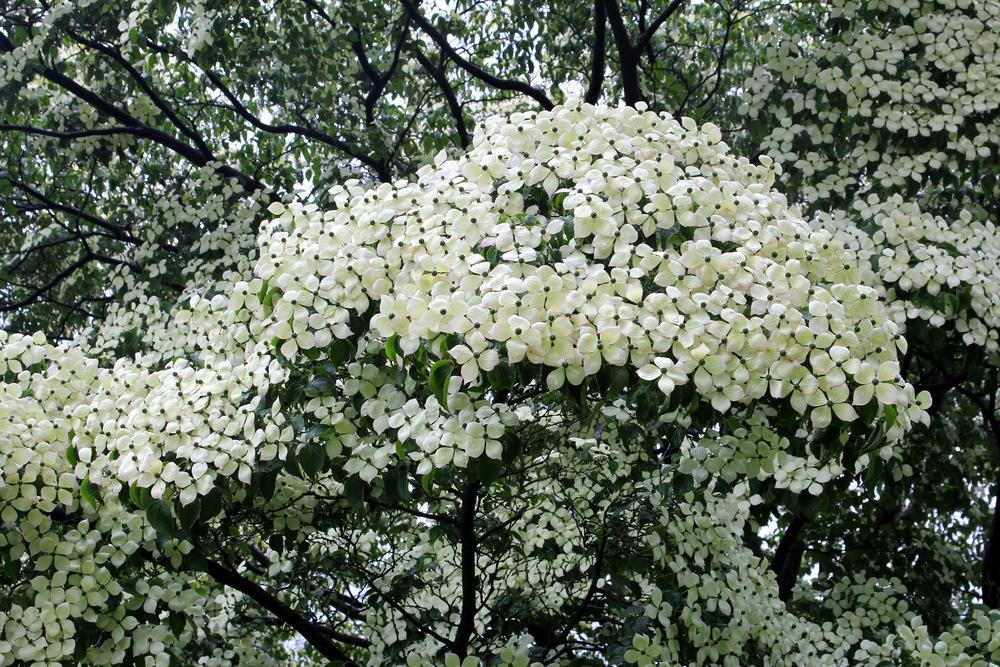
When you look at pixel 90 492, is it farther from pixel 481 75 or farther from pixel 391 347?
pixel 481 75

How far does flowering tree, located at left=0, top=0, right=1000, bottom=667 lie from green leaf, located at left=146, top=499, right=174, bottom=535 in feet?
0.04

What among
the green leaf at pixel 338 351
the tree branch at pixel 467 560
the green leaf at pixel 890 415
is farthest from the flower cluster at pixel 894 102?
the green leaf at pixel 338 351

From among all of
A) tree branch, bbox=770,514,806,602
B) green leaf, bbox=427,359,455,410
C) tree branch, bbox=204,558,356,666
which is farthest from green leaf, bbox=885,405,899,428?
tree branch, bbox=770,514,806,602

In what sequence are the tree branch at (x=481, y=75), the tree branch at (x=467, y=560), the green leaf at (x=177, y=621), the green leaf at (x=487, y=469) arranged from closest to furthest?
the green leaf at (x=487, y=469) < the tree branch at (x=467, y=560) < the green leaf at (x=177, y=621) < the tree branch at (x=481, y=75)

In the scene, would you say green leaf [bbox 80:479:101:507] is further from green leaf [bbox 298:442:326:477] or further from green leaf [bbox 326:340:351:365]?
green leaf [bbox 326:340:351:365]

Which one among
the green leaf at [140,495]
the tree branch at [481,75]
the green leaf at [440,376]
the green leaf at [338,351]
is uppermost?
the tree branch at [481,75]

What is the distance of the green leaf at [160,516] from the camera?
302cm

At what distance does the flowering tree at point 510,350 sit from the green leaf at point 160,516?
0.01m

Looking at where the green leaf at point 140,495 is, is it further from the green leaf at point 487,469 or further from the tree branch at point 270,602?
the green leaf at point 487,469

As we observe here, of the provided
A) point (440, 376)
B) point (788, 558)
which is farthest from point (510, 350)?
point (788, 558)

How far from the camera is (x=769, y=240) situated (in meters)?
2.89

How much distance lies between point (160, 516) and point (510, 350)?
4.20 feet

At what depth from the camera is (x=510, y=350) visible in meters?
2.41

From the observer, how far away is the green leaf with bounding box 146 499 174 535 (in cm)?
302
